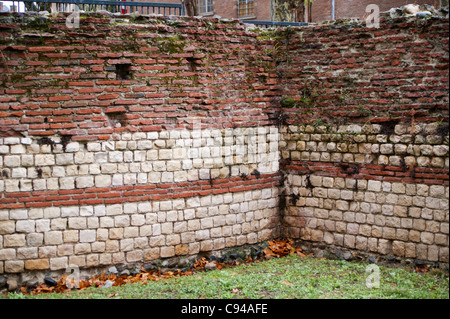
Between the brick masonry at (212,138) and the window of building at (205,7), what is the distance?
1322 centimetres

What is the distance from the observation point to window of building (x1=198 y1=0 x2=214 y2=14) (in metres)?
19.5

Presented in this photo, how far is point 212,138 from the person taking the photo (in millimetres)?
6738

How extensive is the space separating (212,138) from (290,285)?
8.24 feet

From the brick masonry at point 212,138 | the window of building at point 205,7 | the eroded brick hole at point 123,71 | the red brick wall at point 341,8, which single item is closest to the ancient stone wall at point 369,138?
the brick masonry at point 212,138

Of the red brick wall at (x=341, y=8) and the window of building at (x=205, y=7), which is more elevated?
the window of building at (x=205, y=7)

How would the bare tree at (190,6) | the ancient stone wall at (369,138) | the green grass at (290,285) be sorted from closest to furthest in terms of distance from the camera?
1. the green grass at (290,285)
2. the ancient stone wall at (369,138)
3. the bare tree at (190,6)

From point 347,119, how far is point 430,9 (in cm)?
197

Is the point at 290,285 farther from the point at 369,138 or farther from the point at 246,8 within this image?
the point at 246,8

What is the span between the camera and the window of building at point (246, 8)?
18438mm

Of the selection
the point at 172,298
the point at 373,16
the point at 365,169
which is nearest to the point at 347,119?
the point at 365,169

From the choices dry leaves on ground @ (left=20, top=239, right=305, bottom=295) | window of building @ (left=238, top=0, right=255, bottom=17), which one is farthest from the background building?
dry leaves on ground @ (left=20, top=239, right=305, bottom=295)

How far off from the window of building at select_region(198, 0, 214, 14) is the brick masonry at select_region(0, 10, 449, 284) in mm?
13224

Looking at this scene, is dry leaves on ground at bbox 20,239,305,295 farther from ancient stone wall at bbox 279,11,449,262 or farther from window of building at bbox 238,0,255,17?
window of building at bbox 238,0,255,17

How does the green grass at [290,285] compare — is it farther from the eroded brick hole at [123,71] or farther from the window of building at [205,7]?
the window of building at [205,7]
